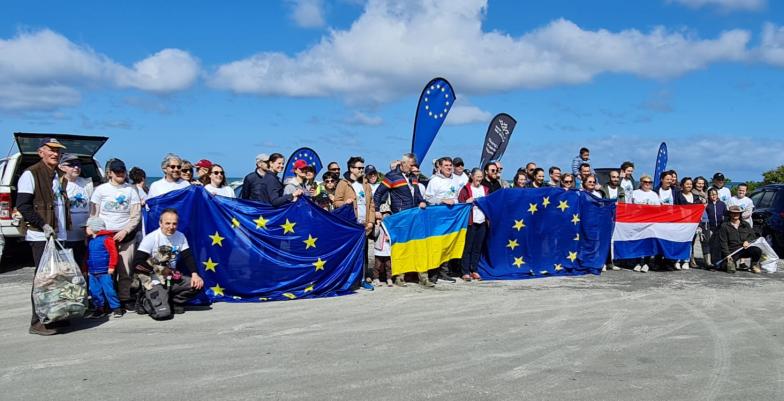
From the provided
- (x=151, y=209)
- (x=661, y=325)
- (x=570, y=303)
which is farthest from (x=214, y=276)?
(x=661, y=325)

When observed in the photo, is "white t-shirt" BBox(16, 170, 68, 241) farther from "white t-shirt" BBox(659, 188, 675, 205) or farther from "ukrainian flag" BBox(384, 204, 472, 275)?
"white t-shirt" BBox(659, 188, 675, 205)

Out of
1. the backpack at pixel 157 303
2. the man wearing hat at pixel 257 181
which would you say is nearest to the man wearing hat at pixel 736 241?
the man wearing hat at pixel 257 181

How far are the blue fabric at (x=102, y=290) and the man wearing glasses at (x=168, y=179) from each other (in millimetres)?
1357

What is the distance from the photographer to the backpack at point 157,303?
6980 millimetres

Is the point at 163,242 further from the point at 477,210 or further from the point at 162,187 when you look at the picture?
the point at 477,210

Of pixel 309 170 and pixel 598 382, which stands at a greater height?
pixel 309 170

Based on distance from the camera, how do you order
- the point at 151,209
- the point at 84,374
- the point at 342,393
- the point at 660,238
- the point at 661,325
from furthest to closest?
the point at 660,238
the point at 151,209
the point at 661,325
the point at 84,374
the point at 342,393

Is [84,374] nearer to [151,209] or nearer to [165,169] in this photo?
[151,209]

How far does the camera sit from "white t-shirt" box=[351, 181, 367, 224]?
31.0ft

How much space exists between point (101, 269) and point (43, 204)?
0.99 m

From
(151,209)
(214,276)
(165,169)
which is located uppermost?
(165,169)

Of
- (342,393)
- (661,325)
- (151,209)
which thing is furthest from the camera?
(151,209)

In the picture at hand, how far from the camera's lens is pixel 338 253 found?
897 cm

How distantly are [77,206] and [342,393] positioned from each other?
13.9ft
